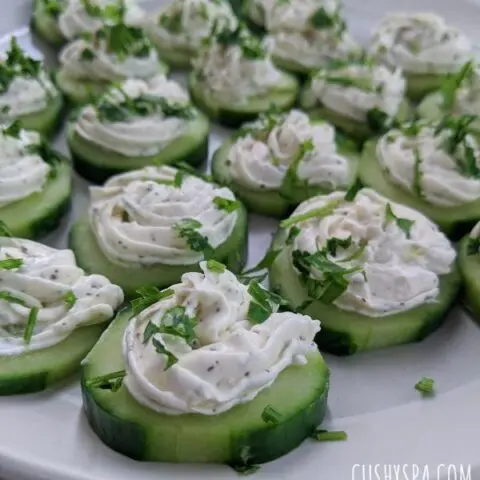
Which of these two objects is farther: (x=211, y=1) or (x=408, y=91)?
(x=211, y=1)

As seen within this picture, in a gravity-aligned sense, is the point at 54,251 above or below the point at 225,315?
below

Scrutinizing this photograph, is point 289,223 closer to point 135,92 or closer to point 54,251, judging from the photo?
point 54,251

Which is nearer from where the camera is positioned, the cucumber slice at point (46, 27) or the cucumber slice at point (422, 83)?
the cucumber slice at point (422, 83)

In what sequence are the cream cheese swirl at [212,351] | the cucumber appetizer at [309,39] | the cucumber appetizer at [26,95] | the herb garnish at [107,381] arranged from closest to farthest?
the cream cheese swirl at [212,351], the herb garnish at [107,381], the cucumber appetizer at [26,95], the cucumber appetizer at [309,39]

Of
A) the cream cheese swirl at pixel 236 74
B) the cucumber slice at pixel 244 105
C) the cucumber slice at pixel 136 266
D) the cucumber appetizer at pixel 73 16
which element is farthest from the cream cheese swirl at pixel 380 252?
the cucumber appetizer at pixel 73 16

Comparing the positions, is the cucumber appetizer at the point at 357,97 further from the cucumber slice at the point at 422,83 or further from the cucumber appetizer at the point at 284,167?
the cucumber appetizer at the point at 284,167

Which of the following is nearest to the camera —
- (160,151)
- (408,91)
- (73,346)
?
(73,346)

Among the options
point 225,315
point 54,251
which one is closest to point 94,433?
point 225,315

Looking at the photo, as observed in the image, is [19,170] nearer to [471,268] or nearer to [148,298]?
Answer: [148,298]

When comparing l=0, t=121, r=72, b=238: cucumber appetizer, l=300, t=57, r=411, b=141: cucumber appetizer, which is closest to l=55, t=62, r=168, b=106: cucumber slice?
l=0, t=121, r=72, b=238: cucumber appetizer
